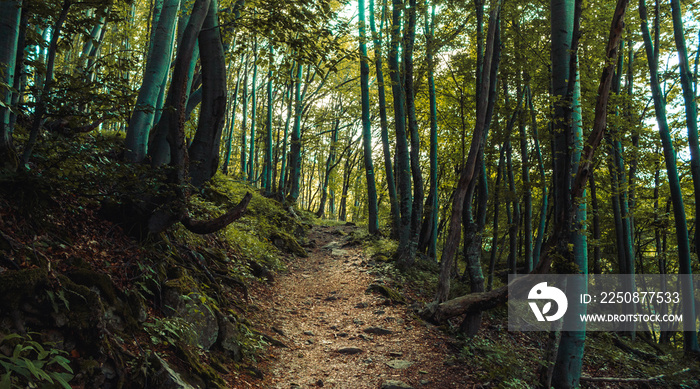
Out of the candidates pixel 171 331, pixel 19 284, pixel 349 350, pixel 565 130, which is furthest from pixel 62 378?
pixel 565 130

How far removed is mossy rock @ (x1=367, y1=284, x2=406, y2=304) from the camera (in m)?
7.86

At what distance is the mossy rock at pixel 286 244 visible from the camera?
11117 mm

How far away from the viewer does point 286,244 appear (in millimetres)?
11328

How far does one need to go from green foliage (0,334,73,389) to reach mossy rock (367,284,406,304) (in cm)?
636

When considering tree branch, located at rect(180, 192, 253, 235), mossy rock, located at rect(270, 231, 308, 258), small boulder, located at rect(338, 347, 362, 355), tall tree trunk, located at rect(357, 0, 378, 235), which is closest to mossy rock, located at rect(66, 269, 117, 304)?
tree branch, located at rect(180, 192, 253, 235)

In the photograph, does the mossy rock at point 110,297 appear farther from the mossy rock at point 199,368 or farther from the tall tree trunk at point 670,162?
the tall tree trunk at point 670,162

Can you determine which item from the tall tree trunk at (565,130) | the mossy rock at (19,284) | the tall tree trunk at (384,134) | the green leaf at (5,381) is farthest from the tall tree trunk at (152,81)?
the tall tree trunk at (384,134)

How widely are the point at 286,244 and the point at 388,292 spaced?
4380 mm

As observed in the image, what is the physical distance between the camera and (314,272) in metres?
9.95

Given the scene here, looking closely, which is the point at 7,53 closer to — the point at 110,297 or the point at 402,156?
the point at 110,297

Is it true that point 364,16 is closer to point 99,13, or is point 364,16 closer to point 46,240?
point 99,13

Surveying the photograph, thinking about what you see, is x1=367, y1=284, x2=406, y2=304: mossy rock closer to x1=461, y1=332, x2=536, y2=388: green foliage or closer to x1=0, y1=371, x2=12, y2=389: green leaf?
x1=461, y1=332, x2=536, y2=388: green foliage

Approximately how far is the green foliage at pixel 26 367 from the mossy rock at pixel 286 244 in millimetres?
8839

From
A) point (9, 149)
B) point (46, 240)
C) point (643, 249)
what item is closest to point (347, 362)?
point (46, 240)
